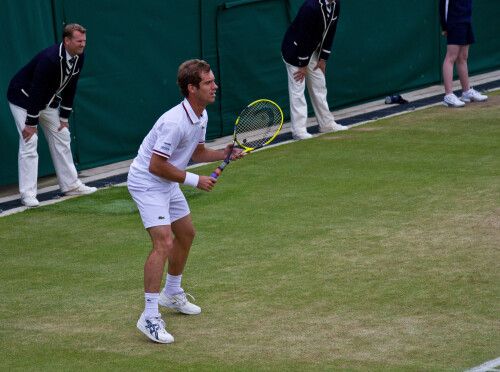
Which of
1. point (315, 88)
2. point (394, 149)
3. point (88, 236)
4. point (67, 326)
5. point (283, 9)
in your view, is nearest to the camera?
point (67, 326)

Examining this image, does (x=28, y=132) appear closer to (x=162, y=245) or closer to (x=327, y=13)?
(x=162, y=245)

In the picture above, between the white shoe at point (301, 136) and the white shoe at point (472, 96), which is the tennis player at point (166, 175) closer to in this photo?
the white shoe at point (301, 136)

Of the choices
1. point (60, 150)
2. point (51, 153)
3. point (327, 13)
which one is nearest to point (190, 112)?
point (60, 150)

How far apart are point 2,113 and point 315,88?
4.56m

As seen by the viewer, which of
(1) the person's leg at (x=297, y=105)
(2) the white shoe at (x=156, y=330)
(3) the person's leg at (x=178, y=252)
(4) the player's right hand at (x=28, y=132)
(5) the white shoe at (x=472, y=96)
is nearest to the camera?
(2) the white shoe at (x=156, y=330)

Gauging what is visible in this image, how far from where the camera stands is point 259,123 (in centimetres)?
780

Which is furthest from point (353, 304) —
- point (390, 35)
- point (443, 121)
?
point (390, 35)

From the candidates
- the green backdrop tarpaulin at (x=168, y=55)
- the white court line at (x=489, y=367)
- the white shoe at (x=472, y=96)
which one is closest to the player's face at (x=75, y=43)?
the green backdrop tarpaulin at (x=168, y=55)

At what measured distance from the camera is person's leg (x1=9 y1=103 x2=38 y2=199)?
33.2 ft

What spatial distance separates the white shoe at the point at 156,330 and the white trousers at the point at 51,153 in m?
4.55

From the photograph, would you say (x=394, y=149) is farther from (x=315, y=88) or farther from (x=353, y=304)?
(x=353, y=304)

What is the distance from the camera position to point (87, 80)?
11.7 metres

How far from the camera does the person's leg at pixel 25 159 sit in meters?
10.1

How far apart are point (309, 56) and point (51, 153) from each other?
158 inches
